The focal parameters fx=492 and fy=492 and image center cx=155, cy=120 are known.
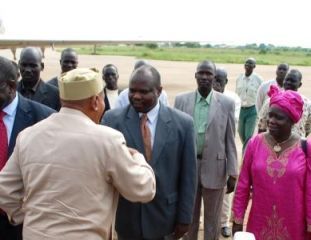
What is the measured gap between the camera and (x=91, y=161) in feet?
7.58

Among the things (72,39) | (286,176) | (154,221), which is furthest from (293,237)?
(72,39)

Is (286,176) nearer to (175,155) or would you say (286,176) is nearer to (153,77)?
(175,155)

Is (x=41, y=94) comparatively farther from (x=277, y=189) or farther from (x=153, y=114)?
(x=277, y=189)

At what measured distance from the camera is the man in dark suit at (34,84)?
4.27m

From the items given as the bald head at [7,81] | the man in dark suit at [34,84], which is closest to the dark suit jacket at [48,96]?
the man in dark suit at [34,84]

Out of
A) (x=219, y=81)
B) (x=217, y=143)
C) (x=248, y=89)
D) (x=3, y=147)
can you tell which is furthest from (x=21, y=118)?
(x=248, y=89)

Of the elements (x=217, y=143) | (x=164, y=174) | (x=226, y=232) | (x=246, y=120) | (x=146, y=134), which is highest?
(x=146, y=134)

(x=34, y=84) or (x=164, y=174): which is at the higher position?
(x=34, y=84)

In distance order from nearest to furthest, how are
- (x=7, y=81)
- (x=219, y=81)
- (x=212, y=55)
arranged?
(x=7, y=81) < (x=219, y=81) < (x=212, y=55)

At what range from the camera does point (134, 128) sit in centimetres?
341

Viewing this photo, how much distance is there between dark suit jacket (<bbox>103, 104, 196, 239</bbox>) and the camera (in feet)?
11.2

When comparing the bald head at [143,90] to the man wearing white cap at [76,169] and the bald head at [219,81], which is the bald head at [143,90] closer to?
the man wearing white cap at [76,169]

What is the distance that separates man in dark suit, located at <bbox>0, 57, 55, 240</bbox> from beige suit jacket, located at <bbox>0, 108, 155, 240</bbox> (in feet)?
2.47

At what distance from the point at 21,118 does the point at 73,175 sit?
1.12 metres
